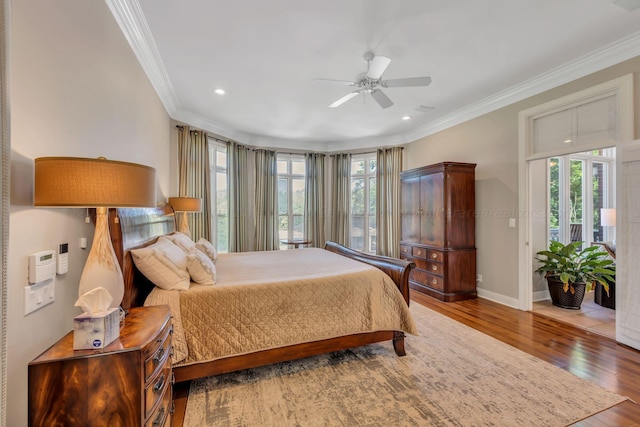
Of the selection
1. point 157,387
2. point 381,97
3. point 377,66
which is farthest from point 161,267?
point 381,97

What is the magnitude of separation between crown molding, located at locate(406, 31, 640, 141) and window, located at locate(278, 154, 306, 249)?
3.07m

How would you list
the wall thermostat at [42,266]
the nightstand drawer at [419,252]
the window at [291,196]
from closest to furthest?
the wall thermostat at [42,266], the nightstand drawer at [419,252], the window at [291,196]

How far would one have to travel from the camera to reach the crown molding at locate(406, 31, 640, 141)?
2666 millimetres

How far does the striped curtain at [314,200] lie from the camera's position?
20.7 feet

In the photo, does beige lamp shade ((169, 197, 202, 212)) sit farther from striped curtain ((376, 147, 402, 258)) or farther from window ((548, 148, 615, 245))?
window ((548, 148, 615, 245))

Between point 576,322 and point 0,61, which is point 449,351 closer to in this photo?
point 576,322

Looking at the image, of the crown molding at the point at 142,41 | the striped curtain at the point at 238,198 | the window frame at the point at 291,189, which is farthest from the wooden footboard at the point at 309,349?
the window frame at the point at 291,189

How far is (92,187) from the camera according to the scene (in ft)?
3.59

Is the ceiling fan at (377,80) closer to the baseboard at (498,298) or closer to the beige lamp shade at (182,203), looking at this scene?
the beige lamp shade at (182,203)

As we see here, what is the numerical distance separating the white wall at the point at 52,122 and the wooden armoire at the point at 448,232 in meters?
4.00

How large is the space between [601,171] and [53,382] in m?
7.31

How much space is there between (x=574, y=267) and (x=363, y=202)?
3719 mm

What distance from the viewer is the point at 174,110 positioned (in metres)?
4.10

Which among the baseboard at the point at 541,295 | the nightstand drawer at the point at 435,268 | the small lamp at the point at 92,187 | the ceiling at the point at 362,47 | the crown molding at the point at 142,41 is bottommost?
the baseboard at the point at 541,295
